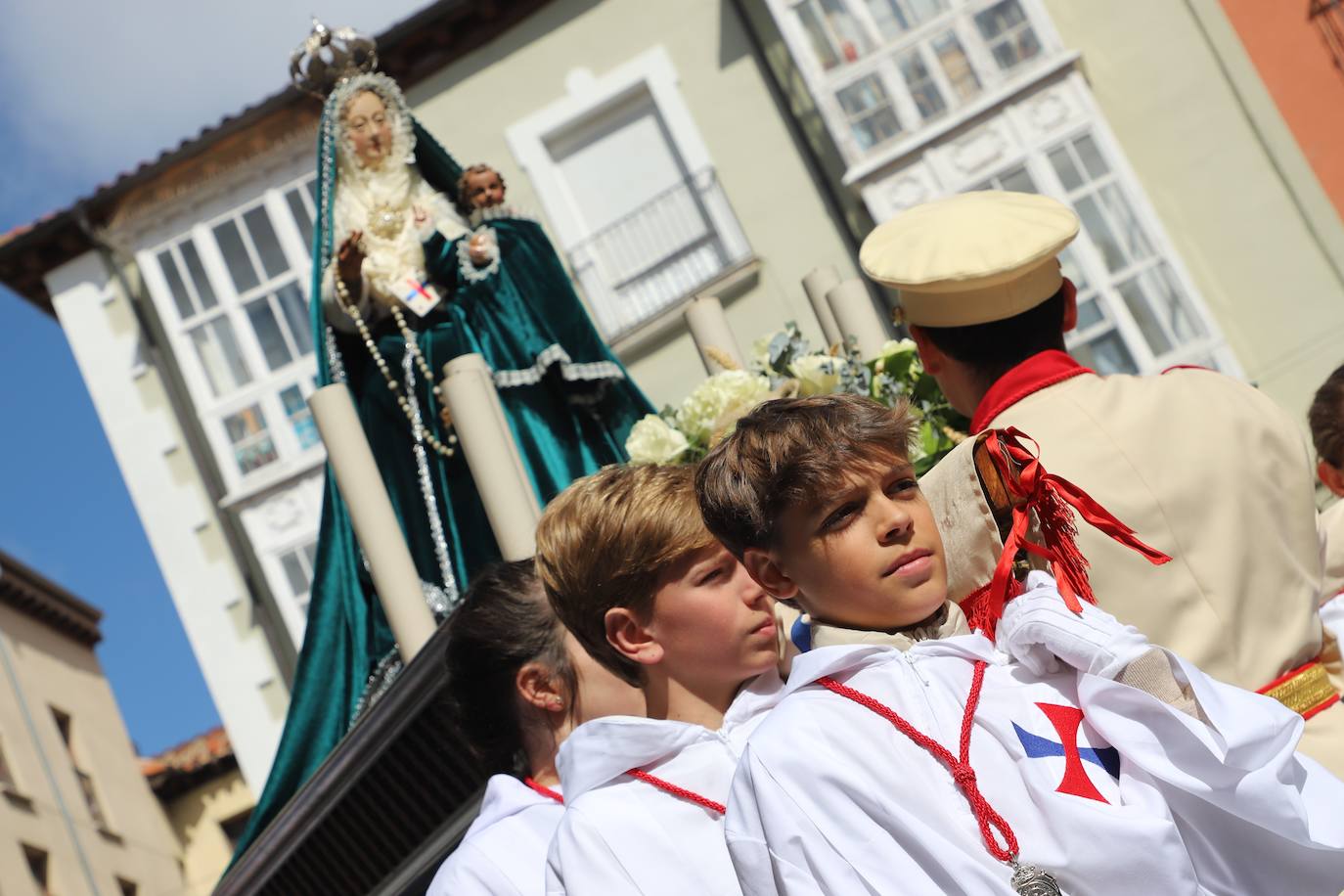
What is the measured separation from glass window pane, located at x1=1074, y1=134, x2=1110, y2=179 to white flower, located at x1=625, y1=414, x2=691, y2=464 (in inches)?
438

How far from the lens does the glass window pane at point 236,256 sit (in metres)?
16.1

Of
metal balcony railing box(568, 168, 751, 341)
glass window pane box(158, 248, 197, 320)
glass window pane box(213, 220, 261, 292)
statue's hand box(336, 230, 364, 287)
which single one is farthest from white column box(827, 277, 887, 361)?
glass window pane box(158, 248, 197, 320)

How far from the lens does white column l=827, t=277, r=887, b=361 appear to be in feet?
15.4

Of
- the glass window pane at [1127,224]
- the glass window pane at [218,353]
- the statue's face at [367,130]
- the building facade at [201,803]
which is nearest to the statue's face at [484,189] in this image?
the statue's face at [367,130]

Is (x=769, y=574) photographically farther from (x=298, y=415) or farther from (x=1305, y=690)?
(x=298, y=415)

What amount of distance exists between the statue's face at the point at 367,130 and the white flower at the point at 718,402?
1990 millimetres

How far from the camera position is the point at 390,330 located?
16.6ft

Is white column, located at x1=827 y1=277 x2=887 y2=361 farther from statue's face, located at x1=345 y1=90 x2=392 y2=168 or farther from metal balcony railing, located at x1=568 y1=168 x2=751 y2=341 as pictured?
metal balcony railing, located at x1=568 y1=168 x2=751 y2=341

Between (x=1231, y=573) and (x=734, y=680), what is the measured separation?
0.82 metres

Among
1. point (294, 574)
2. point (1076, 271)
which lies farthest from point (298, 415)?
point (1076, 271)

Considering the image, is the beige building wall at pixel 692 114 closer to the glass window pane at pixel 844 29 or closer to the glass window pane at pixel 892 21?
the glass window pane at pixel 844 29

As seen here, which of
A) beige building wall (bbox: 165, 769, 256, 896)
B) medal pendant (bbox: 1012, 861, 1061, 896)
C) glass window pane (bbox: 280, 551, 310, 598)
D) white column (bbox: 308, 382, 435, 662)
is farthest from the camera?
beige building wall (bbox: 165, 769, 256, 896)

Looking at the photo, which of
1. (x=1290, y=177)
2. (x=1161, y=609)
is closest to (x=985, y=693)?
(x=1161, y=609)

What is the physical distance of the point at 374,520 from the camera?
4.51 meters
